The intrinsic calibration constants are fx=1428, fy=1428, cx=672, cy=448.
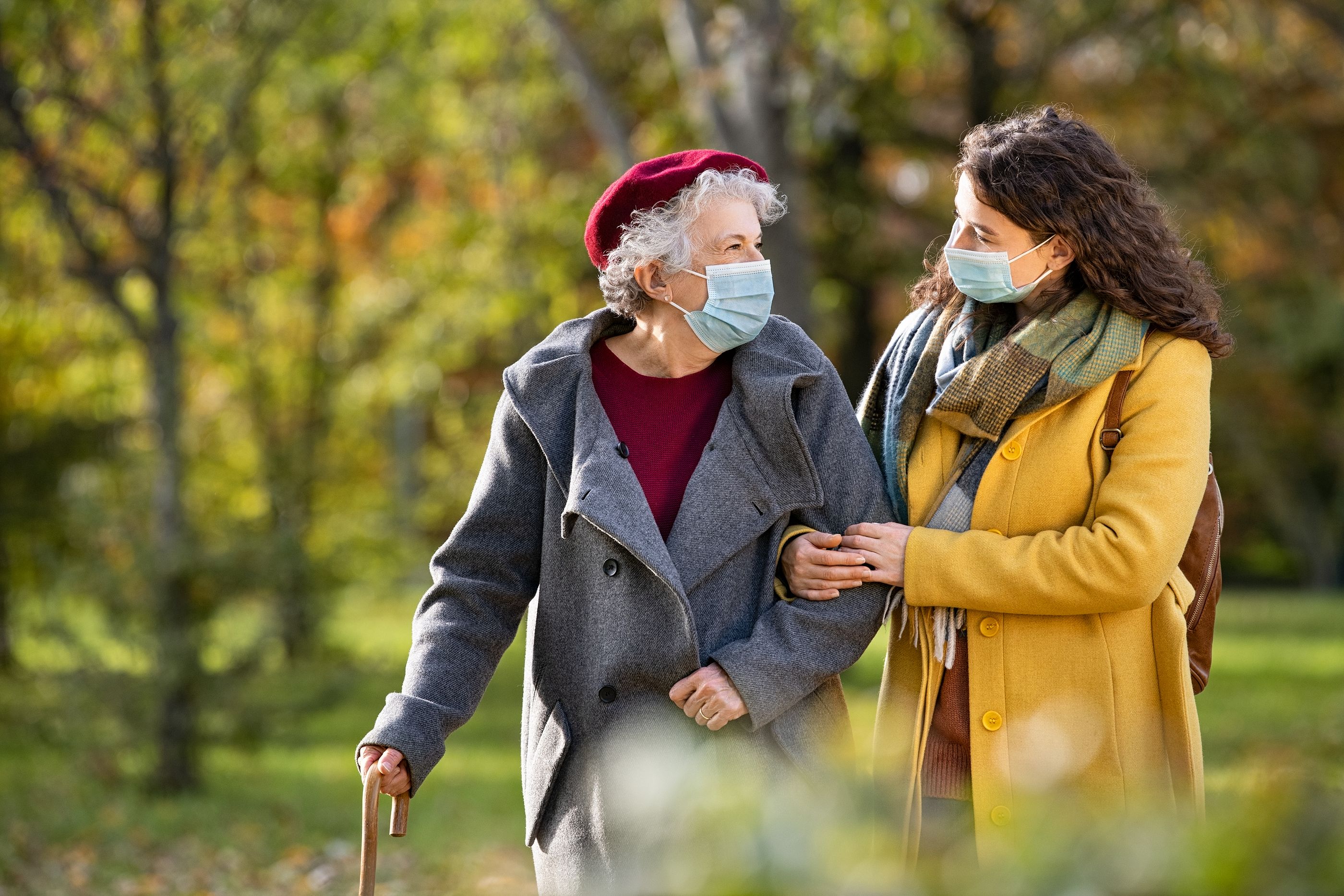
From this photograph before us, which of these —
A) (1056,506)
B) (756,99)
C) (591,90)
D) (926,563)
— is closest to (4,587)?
(591,90)

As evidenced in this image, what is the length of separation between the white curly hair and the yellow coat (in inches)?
26.5

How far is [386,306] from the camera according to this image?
12234 millimetres

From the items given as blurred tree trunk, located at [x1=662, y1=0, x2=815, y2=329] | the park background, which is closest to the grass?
the park background

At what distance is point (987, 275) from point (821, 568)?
632mm

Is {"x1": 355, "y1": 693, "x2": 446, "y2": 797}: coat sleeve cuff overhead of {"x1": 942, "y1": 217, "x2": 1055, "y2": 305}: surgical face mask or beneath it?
beneath

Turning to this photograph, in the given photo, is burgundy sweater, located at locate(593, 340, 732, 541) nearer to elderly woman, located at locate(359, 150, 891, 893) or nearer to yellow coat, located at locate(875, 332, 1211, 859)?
elderly woman, located at locate(359, 150, 891, 893)

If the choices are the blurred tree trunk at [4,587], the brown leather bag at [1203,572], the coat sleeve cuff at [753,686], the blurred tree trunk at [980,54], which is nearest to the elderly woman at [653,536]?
the coat sleeve cuff at [753,686]

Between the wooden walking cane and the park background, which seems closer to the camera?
the wooden walking cane

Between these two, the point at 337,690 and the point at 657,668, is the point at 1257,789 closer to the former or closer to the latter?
the point at 657,668

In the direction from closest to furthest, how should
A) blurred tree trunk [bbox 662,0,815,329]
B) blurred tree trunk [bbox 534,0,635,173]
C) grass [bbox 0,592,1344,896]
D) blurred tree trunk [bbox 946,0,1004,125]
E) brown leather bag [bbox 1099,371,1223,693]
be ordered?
brown leather bag [bbox 1099,371,1223,693] < grass [bbox 0,592,1344,896] < blurred tree trunk [bbox 662,0,815,329] < blurred tree trunk [bbox 534,0,635,173] < blurred tree trunk [bbox 946,0,1004,125]

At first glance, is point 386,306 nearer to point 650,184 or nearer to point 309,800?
point 309,800

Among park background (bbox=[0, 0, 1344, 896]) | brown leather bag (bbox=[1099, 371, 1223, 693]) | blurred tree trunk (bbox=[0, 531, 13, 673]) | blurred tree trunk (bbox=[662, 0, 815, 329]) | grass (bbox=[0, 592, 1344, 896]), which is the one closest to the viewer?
brown leather bag (bbox=[1099, 371, 1223, 693])

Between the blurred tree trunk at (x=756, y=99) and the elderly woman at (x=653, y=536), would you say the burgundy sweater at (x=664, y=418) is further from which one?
the blurred tree trunk at (x=756, y=99)

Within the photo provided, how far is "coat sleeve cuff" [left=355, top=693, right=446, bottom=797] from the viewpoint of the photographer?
2.70 meters
